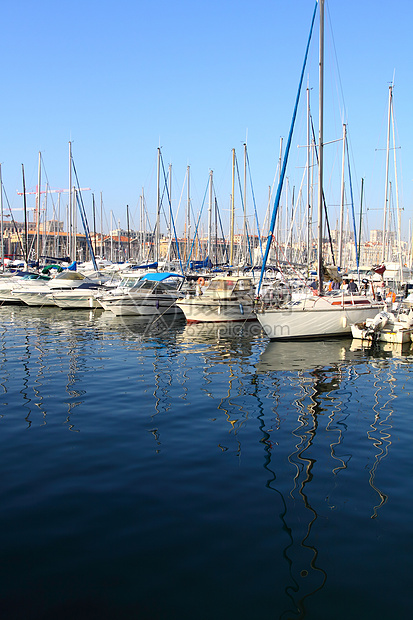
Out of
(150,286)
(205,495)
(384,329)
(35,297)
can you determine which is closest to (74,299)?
(35,297)

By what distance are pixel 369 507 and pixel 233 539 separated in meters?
1.92

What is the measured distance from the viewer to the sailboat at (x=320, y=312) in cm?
2009

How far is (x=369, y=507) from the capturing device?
21.0ft

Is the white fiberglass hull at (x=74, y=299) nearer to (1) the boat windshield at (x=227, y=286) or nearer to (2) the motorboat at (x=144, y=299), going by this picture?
(2) the motorboat at (x=144, y=299)

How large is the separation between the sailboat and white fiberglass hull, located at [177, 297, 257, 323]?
5.07m

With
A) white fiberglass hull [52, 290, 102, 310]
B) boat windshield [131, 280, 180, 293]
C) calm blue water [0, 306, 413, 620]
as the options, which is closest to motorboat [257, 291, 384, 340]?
calm blue water [0, 306, 413, 620]

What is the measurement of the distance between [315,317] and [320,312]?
11.1 inches

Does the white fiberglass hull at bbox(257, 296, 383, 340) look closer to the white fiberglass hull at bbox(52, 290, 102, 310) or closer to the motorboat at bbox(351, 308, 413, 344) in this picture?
the motorboat at bbox(351, 308, 413, 344)

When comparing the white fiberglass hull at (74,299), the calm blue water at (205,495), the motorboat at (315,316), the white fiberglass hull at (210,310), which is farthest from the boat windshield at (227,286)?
the calm blue water at (205,495)

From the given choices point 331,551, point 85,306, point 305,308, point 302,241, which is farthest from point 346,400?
point 302,241

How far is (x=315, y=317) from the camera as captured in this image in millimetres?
20672

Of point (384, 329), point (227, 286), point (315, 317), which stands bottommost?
point (384, 329)

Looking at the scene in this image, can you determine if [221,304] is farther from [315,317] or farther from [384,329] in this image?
[384,329]

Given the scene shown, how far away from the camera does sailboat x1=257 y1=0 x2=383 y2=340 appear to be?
65.9ft
